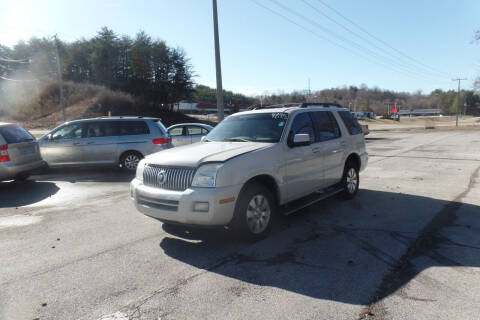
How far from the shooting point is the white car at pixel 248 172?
440 centimetres

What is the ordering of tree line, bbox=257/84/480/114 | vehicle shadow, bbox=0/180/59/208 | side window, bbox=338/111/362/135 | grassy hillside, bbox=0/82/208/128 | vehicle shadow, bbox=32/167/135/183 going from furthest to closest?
tree line, bbox=257/84/480/114 → grassy hillside, bbox=0/82/208/128 → vehicle shadow, bbox=32/167/135/183 → vehicle shadow, bbox=0/180/59/208 → side window, bbox=338/111/362/135

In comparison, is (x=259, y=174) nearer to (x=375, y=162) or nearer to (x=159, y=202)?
(x=159, y=202)

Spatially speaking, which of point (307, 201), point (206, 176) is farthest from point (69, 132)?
point (307, 201)

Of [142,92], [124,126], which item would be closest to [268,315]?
[124,126]

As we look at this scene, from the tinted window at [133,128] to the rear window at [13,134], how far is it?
105 inches

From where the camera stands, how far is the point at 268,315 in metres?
3.08

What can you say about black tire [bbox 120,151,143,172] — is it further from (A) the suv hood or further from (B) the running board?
(B) the running board

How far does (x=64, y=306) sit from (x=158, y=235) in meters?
2.02

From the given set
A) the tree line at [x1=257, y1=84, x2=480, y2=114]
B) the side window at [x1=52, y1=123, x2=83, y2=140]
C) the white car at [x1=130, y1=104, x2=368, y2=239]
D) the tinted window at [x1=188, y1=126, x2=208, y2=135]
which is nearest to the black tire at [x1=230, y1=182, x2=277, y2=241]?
the white car at [x1=130, y1=104, x2=368, y2=239]

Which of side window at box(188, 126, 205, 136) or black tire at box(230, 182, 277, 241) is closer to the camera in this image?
black tire at box(230, 182, 277, 241)

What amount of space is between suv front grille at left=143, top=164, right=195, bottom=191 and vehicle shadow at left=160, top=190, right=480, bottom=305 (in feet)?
2.79

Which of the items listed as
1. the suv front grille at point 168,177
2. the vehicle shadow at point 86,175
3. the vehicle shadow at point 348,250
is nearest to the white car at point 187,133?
the vehicle shadow at point 86,175

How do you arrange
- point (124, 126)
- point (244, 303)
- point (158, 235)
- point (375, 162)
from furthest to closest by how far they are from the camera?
point (375, 162) → point (124, 126) → point (158, 235) → point (244, 303)

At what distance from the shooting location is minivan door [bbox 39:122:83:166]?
10992mm
